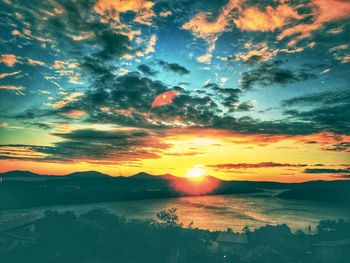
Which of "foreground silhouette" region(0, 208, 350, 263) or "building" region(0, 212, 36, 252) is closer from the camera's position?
"foreground silhouette" region(0, 208, 350, 263)

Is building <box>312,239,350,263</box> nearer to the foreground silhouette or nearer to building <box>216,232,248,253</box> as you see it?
the foreground silhouette

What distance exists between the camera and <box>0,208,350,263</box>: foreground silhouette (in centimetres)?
3152

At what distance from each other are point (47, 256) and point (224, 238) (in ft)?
86.7

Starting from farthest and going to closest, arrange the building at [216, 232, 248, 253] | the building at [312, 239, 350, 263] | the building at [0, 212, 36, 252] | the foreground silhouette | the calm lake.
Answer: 1. the calm lake
2. the building at [216, 232, 248, 253]
3. the building at [312, 239, 350, 263]
4. the building at [0, 212, 36, 252]
5. the foreground silhouette

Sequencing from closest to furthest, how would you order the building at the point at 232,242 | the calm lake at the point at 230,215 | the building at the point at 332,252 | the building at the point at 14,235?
1. the building at the point at 14,235
2. the building at the point at 332,252
3. the building at the point at 232,242
4. the calm lake at the point at 230,215

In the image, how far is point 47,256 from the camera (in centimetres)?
3284

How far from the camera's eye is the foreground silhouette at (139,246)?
3152 cm

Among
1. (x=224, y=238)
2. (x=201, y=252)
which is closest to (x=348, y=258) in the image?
(x=224, y=238)

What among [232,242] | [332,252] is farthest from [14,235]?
[332,252]

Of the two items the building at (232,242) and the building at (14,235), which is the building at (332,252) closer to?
the building at (232,242)

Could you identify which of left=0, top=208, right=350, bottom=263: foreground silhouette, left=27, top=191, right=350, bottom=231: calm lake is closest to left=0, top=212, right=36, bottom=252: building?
left=0, top=208, right=350, bottom=263: foreground silhouette

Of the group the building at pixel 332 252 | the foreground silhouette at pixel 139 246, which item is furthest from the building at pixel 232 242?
the building at pixel 332 252

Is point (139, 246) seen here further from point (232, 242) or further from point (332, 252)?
point (332, 252)

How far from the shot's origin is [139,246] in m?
32.2
